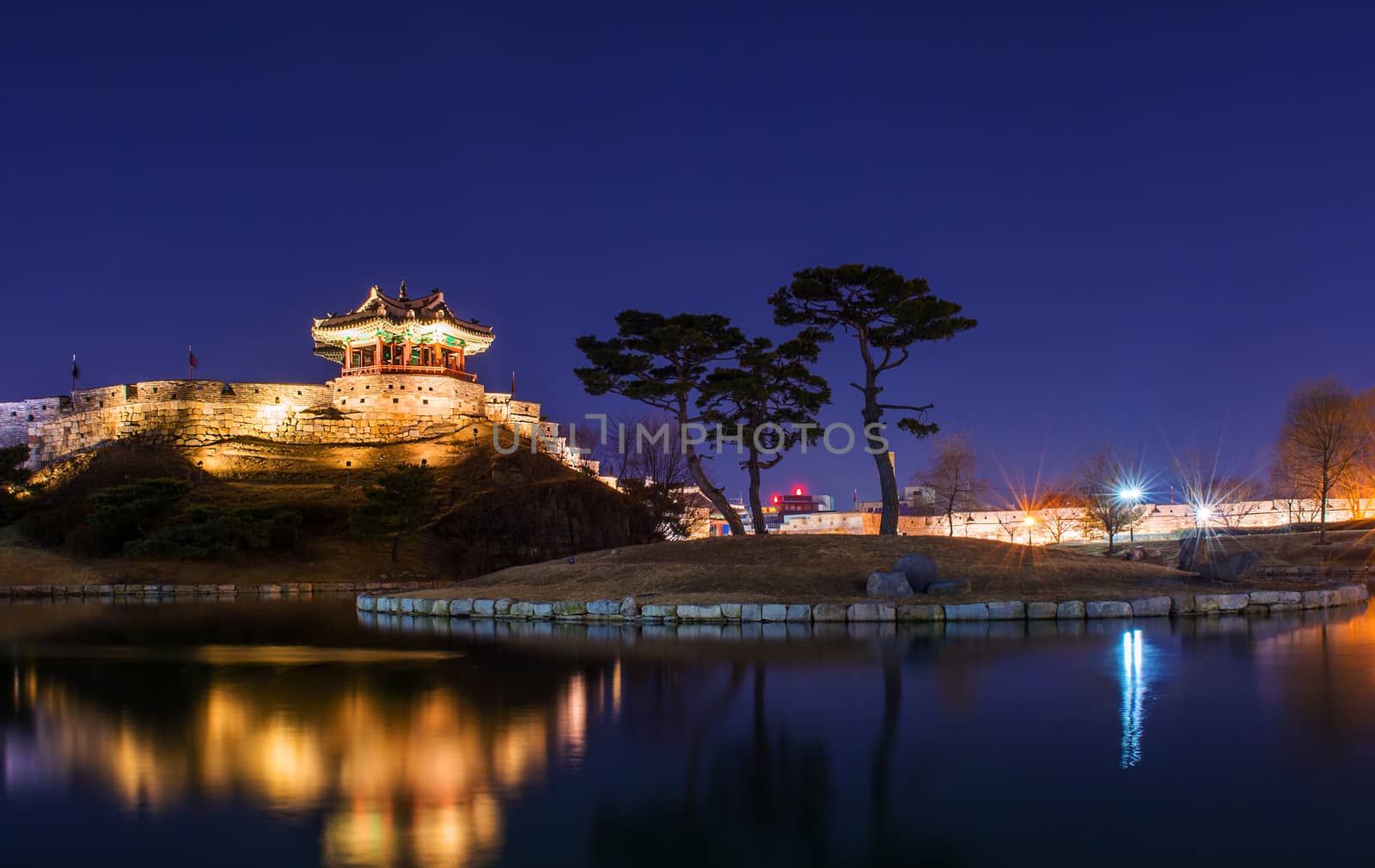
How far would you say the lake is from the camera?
531 cm

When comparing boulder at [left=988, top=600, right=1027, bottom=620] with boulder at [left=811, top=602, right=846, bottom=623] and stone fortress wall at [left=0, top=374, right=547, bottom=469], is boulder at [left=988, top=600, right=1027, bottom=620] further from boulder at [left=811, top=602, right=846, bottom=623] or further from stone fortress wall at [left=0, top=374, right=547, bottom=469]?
stone fortress wall at [left=0, top=374, right=547, bottom=469]

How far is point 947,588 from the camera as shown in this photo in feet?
64.2

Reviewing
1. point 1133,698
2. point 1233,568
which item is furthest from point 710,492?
point 1133,698

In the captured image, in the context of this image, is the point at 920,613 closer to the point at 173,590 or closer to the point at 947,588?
the point at 947,588

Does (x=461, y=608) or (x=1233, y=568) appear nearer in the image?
(x=1233, y=568)

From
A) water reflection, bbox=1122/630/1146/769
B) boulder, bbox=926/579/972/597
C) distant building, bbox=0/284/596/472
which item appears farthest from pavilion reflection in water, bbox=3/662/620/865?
distant building, bbox=0/284/596/472

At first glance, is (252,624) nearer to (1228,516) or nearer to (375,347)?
(375,347)

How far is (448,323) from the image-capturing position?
68250 mm

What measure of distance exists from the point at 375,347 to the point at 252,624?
167 feet

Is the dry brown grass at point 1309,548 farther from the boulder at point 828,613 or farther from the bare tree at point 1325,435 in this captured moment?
the boulder at point 828,613

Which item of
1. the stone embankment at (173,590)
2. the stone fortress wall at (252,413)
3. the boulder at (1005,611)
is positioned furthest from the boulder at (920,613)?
the stone fortress wall at (252,413)

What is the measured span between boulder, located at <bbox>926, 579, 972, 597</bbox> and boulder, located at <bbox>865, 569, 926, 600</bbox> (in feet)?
1.55

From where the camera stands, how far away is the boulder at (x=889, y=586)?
63.3 ft

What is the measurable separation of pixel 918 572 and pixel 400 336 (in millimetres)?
55968
